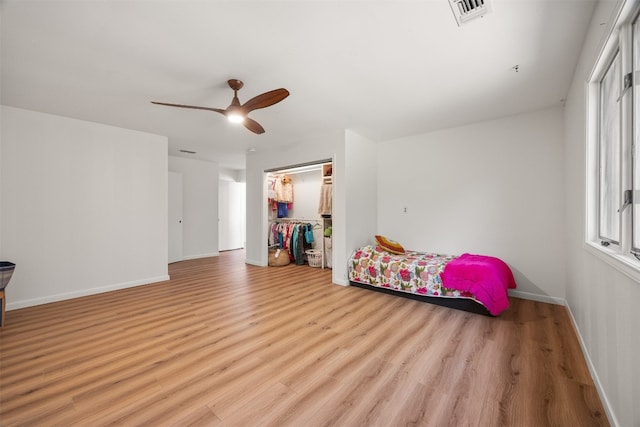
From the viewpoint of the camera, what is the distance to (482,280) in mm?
2805

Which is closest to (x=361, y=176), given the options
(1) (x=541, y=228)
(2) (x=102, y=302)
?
(1) (x=541, y=228)

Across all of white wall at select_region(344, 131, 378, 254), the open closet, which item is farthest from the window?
the open closet

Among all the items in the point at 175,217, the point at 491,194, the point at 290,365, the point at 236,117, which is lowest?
the point at 290,365

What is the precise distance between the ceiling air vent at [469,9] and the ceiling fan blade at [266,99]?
133 cm

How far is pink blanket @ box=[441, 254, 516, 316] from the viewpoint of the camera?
275 centimetres

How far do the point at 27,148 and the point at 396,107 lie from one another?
15.3 ft

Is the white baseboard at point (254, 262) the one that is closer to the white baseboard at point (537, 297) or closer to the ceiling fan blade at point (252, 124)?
the ceiling fan blade at point (252, 124)

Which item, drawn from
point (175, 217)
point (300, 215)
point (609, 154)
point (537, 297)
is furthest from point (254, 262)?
point (609, 154)

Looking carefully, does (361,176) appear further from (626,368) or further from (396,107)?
(626,368)

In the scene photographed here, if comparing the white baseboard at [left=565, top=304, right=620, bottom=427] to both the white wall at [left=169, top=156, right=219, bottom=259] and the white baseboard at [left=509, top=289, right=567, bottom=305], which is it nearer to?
the white baseboard at [left=509, top=289, right=567, bottom=305]

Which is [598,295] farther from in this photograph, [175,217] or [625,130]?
[175,217]

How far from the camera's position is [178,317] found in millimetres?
2783

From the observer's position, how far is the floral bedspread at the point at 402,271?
3171 millimetres

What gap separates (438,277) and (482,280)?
1.56ft
